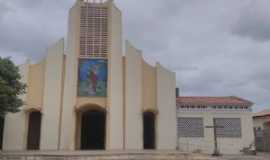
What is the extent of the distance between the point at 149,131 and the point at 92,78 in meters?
7.49

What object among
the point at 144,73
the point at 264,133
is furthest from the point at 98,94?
the point at 264,133

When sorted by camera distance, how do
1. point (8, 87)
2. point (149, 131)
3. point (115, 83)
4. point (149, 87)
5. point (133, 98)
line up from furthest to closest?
point (149, 131)
point (149, 87)
point (133, 98)
point (115, 83)
point (8, 87)

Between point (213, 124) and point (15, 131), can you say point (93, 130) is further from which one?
point (213, 124)

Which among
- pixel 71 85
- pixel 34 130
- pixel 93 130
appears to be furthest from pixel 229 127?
pixel 34 130

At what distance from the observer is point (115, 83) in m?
24.7

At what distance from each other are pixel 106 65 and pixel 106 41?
2.10m

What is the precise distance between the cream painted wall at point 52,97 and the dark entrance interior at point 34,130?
2.32 meters

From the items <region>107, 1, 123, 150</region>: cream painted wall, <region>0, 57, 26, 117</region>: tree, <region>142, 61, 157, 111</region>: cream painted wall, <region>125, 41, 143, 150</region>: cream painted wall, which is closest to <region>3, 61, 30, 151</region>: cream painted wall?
<region>0, 57, 26, 117</region>: tree

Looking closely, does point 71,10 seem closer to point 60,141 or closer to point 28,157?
point 60,141

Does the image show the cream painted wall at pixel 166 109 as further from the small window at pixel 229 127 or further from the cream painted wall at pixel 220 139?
the small window at pixel 229 127

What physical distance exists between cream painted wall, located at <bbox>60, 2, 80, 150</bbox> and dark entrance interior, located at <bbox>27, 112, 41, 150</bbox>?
3.40m

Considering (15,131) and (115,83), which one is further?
(115,83)

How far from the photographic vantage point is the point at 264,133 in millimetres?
30438

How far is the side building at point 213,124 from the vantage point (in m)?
25.1
